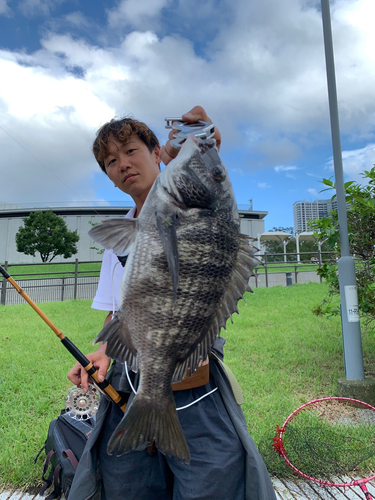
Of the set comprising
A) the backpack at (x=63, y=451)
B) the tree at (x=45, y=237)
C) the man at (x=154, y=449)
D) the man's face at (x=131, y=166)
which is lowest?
the backpack at (x=63, y=451)

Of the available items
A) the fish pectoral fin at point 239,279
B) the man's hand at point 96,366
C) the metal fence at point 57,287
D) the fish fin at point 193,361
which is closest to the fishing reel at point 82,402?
the man's hand at point 96,366

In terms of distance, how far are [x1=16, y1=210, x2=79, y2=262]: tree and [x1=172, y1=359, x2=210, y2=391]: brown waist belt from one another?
37.0 metres

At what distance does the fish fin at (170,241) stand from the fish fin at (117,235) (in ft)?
0.48

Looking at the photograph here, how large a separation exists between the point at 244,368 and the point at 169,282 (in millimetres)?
4726

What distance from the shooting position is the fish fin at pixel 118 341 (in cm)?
143

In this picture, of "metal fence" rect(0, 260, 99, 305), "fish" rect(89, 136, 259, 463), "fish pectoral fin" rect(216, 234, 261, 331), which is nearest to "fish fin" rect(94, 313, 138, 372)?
"fish" rect(89, 136, 259, 463)

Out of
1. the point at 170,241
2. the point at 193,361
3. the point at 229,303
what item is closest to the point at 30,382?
the point at 193,361

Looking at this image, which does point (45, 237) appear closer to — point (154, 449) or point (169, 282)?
point (154, 449)

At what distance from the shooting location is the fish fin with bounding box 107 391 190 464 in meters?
1.39

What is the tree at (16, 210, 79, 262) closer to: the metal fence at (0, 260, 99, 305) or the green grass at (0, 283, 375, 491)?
the metal fence at (0, 260, 99, 305)

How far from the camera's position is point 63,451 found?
2879 mm

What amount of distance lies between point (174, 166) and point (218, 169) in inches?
7.6

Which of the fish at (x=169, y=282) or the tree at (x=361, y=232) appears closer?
the fish at (x=169, y=282)

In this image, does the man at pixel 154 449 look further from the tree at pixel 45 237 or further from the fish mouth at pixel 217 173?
the tree at pixel 45 237
